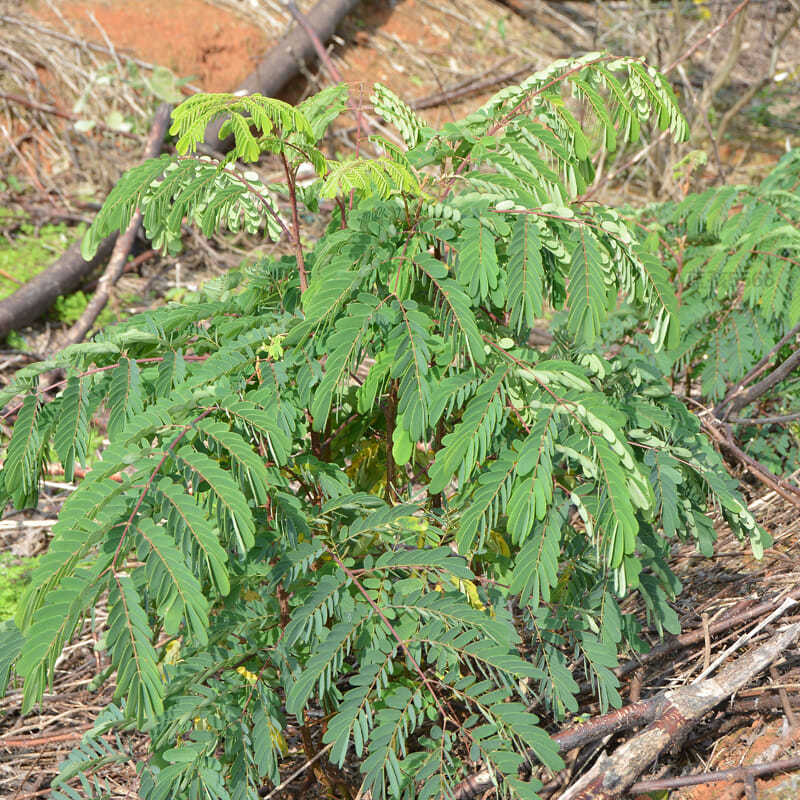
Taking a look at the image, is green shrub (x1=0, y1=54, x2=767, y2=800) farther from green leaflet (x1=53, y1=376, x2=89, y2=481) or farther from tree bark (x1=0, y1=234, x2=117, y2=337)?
tree bark (x1=0, y1=234, x2=117, y2=337)

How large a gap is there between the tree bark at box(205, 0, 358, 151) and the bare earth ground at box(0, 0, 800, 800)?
0.67ft

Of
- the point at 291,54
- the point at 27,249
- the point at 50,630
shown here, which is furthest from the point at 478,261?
the point at 291,54

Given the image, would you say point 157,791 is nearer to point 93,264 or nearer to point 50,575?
point 50,575

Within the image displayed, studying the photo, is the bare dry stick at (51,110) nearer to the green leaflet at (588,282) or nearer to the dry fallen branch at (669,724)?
the green leaflet at (588,282)

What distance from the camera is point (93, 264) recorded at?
5004mm

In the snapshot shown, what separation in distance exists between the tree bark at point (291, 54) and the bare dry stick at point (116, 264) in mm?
459

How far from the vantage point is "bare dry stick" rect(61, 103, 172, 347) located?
445 centimetres

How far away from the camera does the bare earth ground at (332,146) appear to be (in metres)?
2.19

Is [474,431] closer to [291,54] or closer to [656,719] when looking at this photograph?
[656,719]

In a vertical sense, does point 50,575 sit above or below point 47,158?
above

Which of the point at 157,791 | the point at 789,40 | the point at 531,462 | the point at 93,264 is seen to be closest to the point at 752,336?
the point at 531,462

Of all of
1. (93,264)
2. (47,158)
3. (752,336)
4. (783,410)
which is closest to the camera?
(752,336)

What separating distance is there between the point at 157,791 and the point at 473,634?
72 centimetres

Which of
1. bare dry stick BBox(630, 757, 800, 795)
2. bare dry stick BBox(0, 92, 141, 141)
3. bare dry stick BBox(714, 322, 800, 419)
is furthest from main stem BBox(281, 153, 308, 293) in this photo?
bare dry stick BBox(0, 92, 141, 141)
